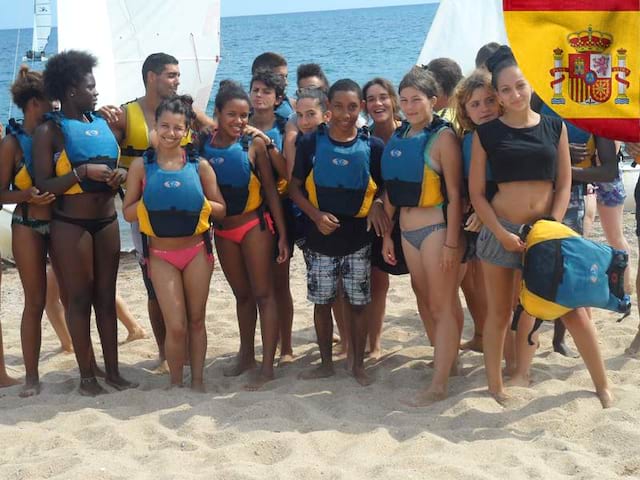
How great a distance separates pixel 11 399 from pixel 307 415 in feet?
6.10

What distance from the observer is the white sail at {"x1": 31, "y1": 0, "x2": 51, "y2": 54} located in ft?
57.4

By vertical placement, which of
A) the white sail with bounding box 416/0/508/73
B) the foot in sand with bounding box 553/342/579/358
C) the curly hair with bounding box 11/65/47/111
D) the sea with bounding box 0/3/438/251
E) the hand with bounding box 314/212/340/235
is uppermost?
the sea with bounding box 0/3/438/251

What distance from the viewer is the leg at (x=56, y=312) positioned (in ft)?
21.4

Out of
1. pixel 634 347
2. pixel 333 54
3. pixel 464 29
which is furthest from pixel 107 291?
pixel 333 54

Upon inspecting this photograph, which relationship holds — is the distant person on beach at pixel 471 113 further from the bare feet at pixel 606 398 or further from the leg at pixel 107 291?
the leg at pixel 107 291

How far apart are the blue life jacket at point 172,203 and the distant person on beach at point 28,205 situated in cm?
60

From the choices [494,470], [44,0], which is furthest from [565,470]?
[44,0]

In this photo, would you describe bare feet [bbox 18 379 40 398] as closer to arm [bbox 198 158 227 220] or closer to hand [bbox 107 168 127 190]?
hand [bbox 107 168 127 190]

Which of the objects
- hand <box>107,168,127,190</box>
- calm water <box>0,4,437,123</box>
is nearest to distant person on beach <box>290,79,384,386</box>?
hand <box>107,168,127,190</box>

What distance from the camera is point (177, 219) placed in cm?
516

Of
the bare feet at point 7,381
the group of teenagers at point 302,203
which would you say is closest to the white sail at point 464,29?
the group of teenagers at point 302,203

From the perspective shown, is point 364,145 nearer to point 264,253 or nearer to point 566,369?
point 264,253

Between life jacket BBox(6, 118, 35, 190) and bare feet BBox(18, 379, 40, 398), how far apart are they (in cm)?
121

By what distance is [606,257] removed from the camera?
4598 mm
